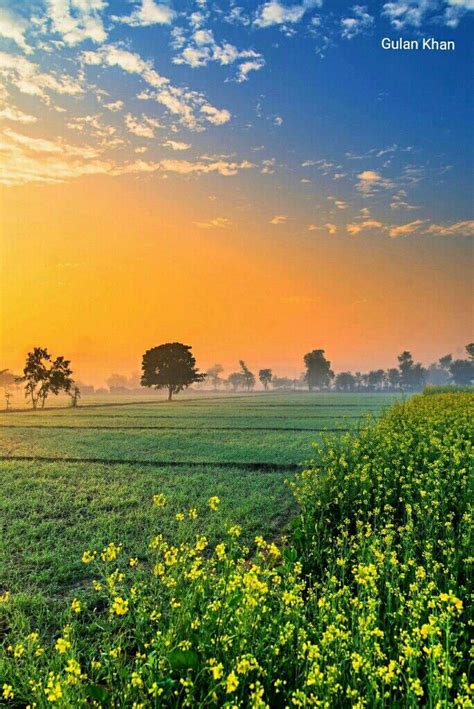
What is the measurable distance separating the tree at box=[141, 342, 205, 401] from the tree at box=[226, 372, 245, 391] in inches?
2903

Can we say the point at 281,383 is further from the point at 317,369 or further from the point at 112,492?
the point at 112,492

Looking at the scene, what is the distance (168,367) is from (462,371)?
111 meters

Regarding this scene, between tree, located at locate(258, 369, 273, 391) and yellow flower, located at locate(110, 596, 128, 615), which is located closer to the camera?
yellow flower, located at locate(110, 596, 128, 615)

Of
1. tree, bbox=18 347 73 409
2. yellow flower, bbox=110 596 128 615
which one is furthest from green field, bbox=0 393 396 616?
tree, bbox=18 347 73 409

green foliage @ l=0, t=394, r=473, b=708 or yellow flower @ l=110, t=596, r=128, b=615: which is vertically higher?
yellow flower @ l=110, t=596, r=128, b=615

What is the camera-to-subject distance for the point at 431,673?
2805 mm

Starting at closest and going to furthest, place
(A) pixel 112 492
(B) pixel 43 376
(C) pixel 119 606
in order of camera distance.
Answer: (C) pixel 119 606, (A) pixel 112 492, (B) pixel 43 376

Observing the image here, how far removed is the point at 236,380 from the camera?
15138cm

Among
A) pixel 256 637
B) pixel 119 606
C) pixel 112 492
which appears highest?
pixel 119 606

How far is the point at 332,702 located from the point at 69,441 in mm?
17452

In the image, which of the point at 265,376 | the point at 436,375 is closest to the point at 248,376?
the point at 265,376

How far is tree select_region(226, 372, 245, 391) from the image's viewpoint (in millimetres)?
149250

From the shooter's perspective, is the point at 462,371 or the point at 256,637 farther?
the point at 462,371

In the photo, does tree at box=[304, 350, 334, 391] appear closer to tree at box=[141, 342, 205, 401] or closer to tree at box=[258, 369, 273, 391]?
tree at box=[258, 369, 273, 391]
